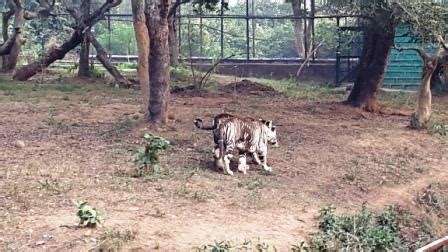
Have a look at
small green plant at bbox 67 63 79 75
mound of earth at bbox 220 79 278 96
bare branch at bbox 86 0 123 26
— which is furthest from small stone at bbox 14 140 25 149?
small green plant at bbox 67 63 79 75

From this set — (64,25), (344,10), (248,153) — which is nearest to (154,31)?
(248,153)

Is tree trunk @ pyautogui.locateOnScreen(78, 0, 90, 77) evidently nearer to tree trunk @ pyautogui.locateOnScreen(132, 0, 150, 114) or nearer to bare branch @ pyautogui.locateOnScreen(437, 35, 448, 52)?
tree trunk @ pyautogui.locateOnScreen(132, 0, 150, 114)

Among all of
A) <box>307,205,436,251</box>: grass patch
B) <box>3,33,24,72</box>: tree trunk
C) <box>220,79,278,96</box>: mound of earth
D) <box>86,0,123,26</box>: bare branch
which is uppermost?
<box>86,0,123,26</box>: bare branch

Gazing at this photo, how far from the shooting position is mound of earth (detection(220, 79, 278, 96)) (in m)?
15.6

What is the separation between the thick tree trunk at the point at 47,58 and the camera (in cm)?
1595

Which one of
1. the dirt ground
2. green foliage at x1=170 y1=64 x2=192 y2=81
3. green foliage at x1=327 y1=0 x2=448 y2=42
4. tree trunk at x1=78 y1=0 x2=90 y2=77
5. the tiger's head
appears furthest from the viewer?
green foliage at x1=170 y1=64 x2=192 y2=81

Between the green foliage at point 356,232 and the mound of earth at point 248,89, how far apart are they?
868cm

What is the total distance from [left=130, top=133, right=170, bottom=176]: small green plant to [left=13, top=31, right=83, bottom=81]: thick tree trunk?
881 cm

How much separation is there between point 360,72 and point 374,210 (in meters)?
6.77

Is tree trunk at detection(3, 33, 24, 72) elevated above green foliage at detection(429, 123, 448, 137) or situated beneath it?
elevated above

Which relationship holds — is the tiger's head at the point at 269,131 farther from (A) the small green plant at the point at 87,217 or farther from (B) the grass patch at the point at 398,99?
(B) the grass patch at the point at 398,99

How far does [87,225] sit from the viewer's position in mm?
5777

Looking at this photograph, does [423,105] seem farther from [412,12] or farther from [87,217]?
[87,217]

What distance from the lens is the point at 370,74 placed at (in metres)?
13.5
